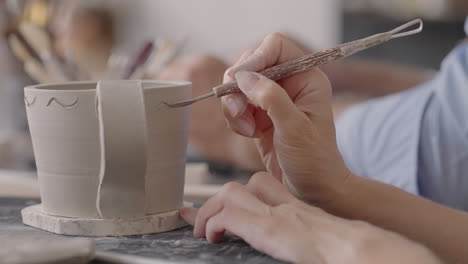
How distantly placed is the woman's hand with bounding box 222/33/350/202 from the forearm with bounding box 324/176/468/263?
2 cm

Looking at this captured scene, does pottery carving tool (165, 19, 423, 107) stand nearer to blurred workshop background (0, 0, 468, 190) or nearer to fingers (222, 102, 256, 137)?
fingers (222, 102, 256, 137)

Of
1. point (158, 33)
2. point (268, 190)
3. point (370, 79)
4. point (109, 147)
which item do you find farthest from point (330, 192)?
point (158, 33)

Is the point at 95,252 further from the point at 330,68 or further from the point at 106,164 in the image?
the point at 330,68

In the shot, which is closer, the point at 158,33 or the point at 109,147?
the point at 109,147

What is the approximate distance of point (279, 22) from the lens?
4.41 metres

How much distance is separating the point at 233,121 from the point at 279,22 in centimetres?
379

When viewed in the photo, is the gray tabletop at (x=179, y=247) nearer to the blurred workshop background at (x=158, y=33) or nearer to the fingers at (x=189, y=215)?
the fingers at (x=189, y=215)

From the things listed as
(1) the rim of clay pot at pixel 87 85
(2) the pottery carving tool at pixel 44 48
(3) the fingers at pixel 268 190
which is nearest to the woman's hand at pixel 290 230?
(3) the fingers at pixel 268 190

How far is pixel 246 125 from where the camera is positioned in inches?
27.0

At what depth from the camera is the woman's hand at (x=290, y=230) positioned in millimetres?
523

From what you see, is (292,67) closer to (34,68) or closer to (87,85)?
(87,85)

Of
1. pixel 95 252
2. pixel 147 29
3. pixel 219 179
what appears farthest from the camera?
pixel 147 29

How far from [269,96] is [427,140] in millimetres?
654

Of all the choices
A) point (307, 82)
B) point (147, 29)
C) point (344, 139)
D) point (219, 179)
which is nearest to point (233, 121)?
point (307, 82)
